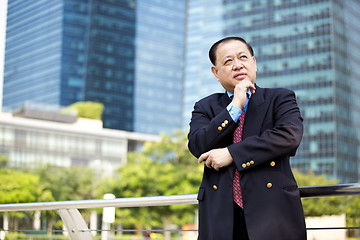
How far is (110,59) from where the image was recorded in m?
75.2

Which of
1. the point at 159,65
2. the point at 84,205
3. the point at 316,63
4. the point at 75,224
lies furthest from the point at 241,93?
the point at 159,65

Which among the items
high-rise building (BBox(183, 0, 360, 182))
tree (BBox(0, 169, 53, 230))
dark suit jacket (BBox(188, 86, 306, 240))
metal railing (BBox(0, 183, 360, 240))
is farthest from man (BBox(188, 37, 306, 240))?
high-rise building (BBox(183, 0, 360, 182))

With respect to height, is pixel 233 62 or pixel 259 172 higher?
pixel 233 62

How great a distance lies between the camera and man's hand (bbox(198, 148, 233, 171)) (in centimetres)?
162

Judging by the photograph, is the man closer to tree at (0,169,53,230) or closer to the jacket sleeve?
the jacket sleeve

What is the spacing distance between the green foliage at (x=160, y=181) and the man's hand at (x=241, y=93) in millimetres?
31886

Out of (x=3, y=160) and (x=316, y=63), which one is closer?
(x=3, y=160)

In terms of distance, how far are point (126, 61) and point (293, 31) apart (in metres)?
27.5

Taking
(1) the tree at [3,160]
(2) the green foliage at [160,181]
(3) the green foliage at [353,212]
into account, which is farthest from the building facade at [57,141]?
(3) the green foliage at [353,212]

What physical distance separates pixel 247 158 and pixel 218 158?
0.09 meters

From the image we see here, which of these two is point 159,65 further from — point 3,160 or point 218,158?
point 218,158

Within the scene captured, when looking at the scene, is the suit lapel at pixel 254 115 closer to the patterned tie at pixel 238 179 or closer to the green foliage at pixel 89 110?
the patterned tie at pixel 238 179

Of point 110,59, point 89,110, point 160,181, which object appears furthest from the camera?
point 110,59

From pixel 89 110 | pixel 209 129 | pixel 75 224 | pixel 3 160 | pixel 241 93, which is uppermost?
pixel 89 110
